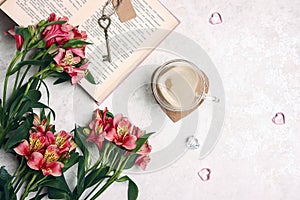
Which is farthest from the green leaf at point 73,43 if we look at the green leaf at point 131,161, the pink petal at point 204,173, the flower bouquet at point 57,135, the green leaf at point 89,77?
the pink petal at point 204,173

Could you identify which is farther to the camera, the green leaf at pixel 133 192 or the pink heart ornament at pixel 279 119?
the pink heart ornament at pixel 279 119

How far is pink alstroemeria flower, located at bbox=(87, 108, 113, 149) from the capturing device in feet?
3.00

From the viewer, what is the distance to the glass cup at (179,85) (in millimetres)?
928

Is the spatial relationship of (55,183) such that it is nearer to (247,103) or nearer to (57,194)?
(57,194)

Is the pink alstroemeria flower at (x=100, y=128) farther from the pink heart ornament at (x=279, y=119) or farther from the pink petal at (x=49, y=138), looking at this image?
the pink heart ornament at (x=279, y=119)

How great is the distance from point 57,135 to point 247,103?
368mm

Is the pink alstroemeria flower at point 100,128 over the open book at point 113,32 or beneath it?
beneath

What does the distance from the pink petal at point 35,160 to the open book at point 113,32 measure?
0.19 metres

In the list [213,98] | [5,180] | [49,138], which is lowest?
[5,180]

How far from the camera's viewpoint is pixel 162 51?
3.36 ft

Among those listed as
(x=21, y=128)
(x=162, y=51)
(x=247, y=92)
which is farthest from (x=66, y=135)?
(x=247, y=92)

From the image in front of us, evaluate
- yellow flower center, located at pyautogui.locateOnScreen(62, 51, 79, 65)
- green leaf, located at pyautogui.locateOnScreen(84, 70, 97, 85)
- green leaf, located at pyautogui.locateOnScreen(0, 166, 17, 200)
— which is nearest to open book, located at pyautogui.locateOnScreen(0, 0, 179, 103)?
green leaf, located at pyautogui.locateOnScreen(84, 70, 97, 85)

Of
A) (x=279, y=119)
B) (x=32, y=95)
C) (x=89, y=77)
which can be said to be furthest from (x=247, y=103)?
(x=32, y=95)

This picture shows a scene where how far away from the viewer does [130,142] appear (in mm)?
890
